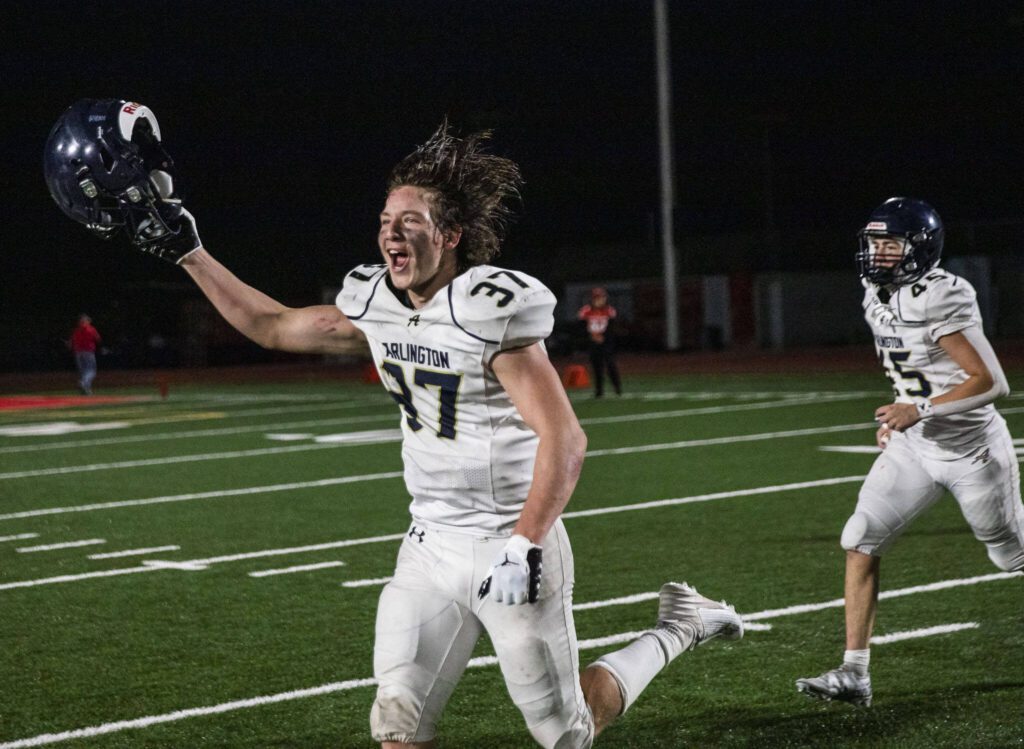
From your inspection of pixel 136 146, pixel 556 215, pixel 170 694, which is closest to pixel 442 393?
pixel 136 146

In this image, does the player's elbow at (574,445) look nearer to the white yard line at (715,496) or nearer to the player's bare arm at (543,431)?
the player's bare arm at (543,431)

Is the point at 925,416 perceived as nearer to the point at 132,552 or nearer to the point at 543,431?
the point at 543,431

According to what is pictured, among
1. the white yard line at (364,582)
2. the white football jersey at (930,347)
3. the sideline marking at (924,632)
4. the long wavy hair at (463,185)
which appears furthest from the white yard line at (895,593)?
the long wavy hair at (463,185)

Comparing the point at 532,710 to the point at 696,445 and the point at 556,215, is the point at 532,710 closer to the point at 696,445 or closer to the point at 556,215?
the point at 696,445

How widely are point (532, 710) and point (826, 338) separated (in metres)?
41.3

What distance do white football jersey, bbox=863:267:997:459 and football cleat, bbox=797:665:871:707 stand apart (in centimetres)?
91

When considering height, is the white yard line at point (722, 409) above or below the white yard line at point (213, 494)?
below

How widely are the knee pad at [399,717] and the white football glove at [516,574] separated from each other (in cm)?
37

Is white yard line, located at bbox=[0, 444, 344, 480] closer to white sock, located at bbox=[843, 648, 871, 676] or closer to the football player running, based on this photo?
white sock, located at bbox=[843, 648, 871, 676]

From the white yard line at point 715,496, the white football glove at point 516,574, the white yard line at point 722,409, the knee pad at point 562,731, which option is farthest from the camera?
the white yard line at point 722,409

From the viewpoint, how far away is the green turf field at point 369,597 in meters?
4.98

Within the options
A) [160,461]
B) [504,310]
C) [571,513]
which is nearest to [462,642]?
[504,310]

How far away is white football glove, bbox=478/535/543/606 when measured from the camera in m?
3.34

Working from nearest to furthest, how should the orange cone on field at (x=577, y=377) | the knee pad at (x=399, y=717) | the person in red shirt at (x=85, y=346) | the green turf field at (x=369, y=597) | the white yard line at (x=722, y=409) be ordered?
the knee pad at (x=399, y=717) → the green turf field at (x=369, y=597) → the white yard line at (x=722, y=409) → the orange cone on field at (x=577, y=377) → the person in red shirt at (x=85, y=346)
